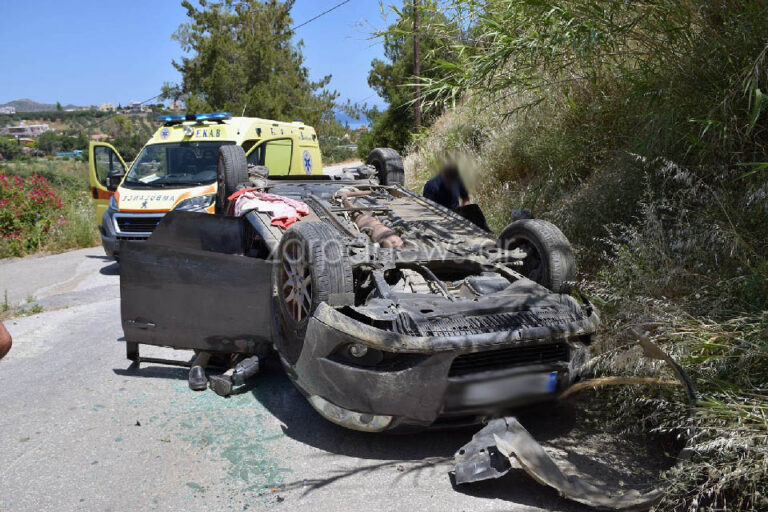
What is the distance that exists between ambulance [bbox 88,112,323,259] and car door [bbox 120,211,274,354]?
376cm

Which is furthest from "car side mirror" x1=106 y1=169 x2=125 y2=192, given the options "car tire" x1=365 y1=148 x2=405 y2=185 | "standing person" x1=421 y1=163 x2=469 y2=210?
"standing person" x1=421 y1=163 x2=469 y2=210

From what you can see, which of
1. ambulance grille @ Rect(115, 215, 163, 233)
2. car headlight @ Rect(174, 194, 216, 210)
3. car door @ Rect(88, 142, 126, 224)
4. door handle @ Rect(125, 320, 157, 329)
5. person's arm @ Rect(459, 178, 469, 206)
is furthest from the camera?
car door @ Rect(88, 142, 126, 224)

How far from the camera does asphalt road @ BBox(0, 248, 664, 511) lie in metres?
3.03

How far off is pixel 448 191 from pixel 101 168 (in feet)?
20.5

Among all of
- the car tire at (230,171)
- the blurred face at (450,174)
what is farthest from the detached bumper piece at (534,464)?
the car tire at (230,171)

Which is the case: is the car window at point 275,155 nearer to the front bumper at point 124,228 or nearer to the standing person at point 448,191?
the front bumper at point 124,228

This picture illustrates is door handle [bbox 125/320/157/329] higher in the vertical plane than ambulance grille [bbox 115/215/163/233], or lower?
lower

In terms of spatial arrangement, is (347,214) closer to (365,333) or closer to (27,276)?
(365,333)

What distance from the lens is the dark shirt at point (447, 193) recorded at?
6.66 metres

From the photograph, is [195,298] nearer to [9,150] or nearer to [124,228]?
[124,228]

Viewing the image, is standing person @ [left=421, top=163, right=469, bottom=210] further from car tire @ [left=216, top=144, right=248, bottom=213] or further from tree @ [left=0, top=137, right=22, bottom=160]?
tree @ [left=0, top=137, right=22, bottom=160]

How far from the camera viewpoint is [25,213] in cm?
1113

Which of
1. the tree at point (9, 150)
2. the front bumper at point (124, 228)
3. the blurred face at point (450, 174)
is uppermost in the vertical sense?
the tree at point (9, 150)

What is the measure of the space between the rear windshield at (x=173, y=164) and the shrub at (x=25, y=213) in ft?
10.4
